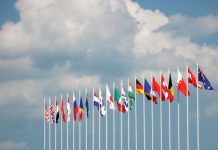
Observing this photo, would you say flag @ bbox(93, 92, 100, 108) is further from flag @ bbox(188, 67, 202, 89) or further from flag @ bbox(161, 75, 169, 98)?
flag @ bbox(188, 67, 202, 89)

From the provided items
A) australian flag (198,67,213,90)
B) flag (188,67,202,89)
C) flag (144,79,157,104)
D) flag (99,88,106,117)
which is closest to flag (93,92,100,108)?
flag (99,88,106,117)

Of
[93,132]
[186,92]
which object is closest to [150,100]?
[186,92]

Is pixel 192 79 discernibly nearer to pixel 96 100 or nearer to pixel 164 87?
pixel 164 87

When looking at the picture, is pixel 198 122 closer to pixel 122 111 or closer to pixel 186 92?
pixel 186 92

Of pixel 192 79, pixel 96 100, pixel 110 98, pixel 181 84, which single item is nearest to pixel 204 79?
pixel 192 79

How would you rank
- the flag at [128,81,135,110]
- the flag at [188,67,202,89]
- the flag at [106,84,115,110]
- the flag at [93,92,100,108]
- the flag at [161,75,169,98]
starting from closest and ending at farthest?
1. the flag at [188,67,202,89]
2. the flag at [161,75,169,98]
3. the flag at [128,81,135,110]
4. the flag at [106,84,115,110]
5. the flag at [93,92,100,108]

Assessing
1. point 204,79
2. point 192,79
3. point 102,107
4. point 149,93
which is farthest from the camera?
point 102,107

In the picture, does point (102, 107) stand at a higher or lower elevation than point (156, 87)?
lower

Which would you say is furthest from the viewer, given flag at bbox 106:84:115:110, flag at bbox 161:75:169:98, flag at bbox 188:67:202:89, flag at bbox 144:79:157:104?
flag at bbox 106:84:115:110

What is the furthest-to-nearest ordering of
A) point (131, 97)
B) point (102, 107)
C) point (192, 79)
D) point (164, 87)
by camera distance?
1. point (102, 107)
2. point (131, 97)
3. point (164, 87)
4. point (192, 79)

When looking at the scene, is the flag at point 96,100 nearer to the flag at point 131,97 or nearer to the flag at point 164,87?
the flag at point 131,97

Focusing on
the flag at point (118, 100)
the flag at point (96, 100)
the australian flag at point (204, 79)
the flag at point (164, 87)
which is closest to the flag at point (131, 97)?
the flag at point (118, 100)

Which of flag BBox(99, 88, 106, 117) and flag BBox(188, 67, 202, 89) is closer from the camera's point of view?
flag BBox(188, 67, 202, 89)

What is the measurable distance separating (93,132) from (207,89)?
3039cm
